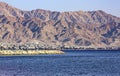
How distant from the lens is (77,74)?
240ft

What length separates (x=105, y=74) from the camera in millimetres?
73375

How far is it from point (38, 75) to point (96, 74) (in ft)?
31.9

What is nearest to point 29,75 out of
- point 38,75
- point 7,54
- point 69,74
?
point 38,75

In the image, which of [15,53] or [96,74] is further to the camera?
[15,53]

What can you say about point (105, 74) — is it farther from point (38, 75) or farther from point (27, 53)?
point (27, 53)

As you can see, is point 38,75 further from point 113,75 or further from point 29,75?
point 113,75

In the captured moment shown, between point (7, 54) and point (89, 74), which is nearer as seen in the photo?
point (89, 74)

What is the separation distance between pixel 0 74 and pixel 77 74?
12.6 m

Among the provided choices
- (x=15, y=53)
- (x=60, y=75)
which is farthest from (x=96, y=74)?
(x=15, y=53)

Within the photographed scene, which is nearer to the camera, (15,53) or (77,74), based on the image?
(77,74)

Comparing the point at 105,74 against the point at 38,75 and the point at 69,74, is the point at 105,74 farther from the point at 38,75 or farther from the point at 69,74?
the point at 38,75

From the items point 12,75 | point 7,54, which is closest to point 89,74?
point 12,75

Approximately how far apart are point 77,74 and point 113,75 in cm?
604

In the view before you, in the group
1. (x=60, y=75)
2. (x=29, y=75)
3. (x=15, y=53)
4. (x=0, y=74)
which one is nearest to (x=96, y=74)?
(x=60, y=75)
